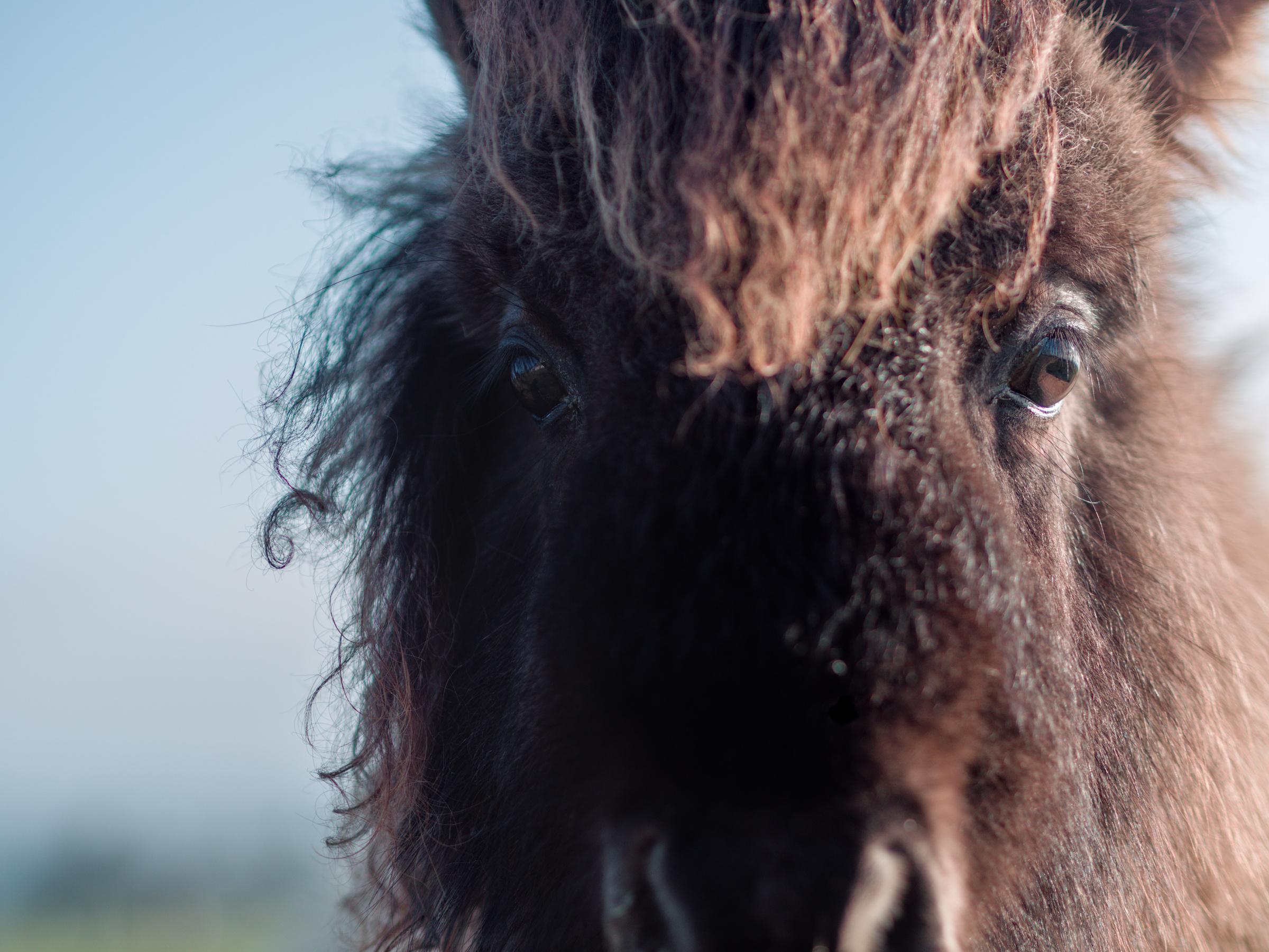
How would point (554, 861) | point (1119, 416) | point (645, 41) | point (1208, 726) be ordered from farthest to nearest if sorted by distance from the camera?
1. point (1119, 416)
2. point (1208, 726)
3. point (554, 861)
4. point (645, 41)

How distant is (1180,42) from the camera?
1897 millimetres

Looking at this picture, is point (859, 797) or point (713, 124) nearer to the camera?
point (859, 797)

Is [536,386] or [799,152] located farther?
[536,386]

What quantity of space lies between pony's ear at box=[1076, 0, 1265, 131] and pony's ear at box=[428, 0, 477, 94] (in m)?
1.26

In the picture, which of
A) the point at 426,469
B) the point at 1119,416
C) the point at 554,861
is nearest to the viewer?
the point at 554,861

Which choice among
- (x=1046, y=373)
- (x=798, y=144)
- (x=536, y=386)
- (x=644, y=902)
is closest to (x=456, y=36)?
(x=536, y=386)

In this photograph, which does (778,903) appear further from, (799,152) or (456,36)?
(456,36)

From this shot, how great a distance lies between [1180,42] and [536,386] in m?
1.49

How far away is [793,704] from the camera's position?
1054 millimetres

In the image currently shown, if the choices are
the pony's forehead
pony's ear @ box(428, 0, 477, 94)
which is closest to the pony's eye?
the pony's forehead

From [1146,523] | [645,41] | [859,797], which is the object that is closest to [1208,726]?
[1146,523]

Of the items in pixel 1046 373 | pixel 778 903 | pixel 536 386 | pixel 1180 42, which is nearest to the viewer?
pixel 778 903

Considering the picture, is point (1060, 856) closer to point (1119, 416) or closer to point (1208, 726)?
point (1208, 726)

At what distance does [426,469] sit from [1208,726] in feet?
5.31
